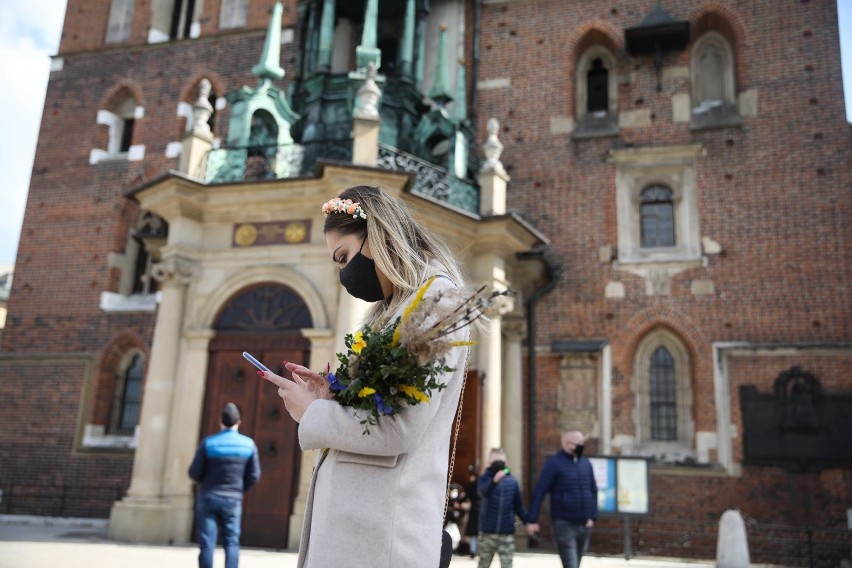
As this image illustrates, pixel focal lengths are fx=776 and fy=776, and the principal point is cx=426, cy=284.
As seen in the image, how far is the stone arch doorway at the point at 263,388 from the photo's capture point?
11.3 metres

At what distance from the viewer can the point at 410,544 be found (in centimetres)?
219

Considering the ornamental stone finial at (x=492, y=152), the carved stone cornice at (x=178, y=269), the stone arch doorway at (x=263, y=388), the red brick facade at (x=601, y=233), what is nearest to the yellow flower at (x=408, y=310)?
the stone arch doorway at (x=263, y=388)

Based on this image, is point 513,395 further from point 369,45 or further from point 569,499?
point 369,45

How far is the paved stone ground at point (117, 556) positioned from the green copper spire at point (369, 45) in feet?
27.8

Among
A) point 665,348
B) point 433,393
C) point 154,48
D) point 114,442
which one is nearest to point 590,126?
point 665,348

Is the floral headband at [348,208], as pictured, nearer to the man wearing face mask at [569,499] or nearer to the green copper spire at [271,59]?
the man wearing face mask at [569,499]

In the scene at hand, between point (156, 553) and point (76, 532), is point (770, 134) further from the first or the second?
point (76, 532)

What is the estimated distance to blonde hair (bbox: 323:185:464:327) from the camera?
2.51m

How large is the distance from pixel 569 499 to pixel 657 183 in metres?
9.14

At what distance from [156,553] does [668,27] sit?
1296 cm

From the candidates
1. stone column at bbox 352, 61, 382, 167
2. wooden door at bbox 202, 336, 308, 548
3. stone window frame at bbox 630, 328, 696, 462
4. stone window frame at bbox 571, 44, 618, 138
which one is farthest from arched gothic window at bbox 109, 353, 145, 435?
stone window frame at bbox 571, 44, 618, 138

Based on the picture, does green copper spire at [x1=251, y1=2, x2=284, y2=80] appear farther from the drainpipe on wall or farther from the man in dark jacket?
the man in dark jacket

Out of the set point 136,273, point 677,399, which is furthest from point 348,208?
point 136,273

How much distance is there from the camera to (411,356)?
2.26 meters
